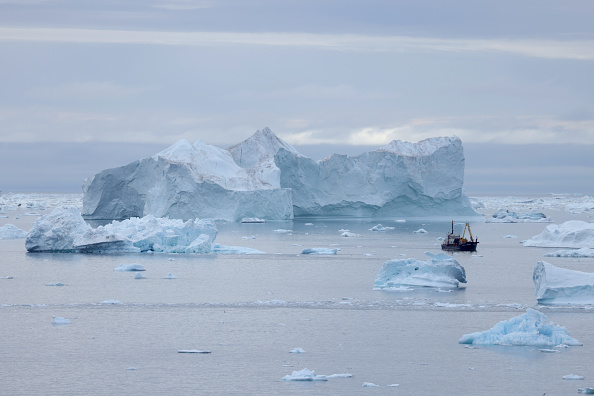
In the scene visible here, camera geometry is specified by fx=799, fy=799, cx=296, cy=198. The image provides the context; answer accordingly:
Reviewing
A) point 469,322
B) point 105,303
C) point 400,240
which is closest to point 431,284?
point 469,322

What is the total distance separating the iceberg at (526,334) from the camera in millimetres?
11414

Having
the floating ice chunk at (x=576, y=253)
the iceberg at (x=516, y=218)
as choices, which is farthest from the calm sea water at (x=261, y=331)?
the iceberg at (x=516, y=218)

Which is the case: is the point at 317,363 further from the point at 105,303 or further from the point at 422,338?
the point at 105,303

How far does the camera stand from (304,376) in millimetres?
9461

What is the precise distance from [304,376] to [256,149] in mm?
37384

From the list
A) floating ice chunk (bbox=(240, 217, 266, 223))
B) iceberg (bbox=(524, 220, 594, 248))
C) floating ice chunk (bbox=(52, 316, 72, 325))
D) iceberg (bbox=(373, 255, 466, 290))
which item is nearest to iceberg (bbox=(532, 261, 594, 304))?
iceberg (bbox=(373, 255, 466, 290))

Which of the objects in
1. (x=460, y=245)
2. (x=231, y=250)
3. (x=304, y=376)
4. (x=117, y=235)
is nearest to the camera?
(x=304, y=376)

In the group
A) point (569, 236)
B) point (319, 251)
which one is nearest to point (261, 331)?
point (319, 251)

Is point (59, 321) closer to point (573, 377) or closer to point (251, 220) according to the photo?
point (573, 377)

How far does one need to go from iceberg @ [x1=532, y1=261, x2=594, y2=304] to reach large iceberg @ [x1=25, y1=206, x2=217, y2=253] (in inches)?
482

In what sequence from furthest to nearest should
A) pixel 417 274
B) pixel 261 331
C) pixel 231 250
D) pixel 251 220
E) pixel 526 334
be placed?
pixel 251 220, pixel 231 250, pixel 417 274, pixel 261 331, pixel 526 334

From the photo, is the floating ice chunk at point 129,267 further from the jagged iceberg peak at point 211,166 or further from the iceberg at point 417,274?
the jagged iceberg peak at point 211,166

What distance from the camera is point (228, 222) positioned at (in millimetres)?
47250

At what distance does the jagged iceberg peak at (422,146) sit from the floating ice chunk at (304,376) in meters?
37.7
